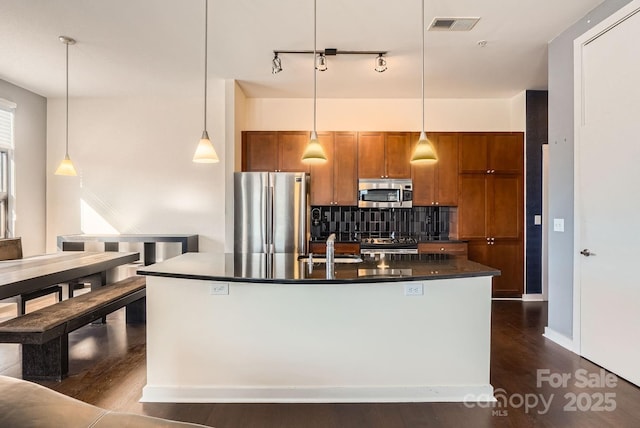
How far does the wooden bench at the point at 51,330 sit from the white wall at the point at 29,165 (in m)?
2.64

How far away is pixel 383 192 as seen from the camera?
505cm

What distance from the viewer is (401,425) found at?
2076 mm

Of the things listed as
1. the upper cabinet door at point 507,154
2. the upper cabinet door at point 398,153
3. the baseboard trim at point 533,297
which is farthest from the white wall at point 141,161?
the baseboard trim at point 533,297

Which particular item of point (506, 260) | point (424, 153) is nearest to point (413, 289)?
point (424, 153)

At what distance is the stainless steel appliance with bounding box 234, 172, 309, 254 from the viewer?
464cm

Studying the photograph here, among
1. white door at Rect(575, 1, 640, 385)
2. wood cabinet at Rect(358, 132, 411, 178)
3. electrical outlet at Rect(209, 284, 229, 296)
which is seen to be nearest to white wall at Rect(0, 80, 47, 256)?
electrical outlet at Rect(209, 284, 229, 296)

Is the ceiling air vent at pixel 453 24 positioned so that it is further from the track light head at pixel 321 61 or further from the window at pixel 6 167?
the window at pixel 6 167

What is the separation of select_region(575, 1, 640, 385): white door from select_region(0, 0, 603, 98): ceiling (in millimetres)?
539

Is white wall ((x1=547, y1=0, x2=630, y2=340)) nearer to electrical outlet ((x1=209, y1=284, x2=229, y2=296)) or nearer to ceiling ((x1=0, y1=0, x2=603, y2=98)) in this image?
ceiling ((x1=0, y1=0, x2=603, y2=98))

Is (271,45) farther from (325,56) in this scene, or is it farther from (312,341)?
(312,341)

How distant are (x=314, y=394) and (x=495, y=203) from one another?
386 cm

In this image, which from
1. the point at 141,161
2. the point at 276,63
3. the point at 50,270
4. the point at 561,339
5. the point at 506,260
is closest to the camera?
the point at 50,270

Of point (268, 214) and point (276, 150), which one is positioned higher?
point (276, 150)

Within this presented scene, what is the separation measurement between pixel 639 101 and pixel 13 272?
4.76 m
